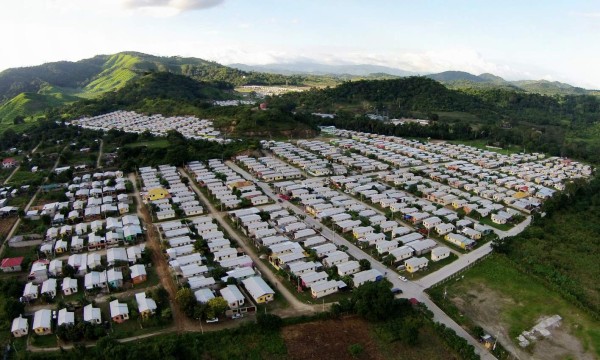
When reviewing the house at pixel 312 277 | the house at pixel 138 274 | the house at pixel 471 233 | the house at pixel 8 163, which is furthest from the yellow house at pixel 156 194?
the house at pixel 471 233

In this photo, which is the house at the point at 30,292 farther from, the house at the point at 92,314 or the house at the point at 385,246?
the house at the point at 385,246

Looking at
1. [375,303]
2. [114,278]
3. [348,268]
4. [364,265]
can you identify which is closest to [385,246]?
[364,265]

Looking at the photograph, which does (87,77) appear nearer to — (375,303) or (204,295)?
(204,295)

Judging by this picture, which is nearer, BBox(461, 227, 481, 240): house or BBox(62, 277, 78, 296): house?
BBox(62, 277, 78, 296): house

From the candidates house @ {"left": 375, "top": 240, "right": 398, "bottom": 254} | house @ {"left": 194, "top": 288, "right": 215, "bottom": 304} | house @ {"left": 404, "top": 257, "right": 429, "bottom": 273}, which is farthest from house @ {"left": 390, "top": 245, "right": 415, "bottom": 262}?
house @ {"left": 194, "top": 288, "right": 215, "bottom": 304}

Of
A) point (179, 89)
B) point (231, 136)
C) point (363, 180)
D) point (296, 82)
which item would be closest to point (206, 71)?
point (296, 82)

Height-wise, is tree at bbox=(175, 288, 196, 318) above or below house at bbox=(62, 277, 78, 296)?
above

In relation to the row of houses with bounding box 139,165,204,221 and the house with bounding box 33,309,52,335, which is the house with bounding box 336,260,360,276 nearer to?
the row of houses with bounding box 139,165,204,221
